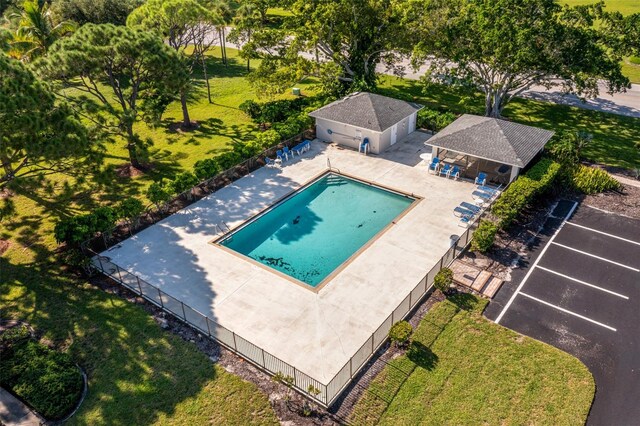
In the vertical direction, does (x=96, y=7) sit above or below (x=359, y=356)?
above

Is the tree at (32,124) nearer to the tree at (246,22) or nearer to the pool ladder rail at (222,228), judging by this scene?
the pool ladder rail at (222,228)

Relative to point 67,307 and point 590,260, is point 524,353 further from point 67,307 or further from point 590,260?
point 67,307

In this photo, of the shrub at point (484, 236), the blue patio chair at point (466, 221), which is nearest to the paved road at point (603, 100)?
the blue patio chair at point (466, 221)

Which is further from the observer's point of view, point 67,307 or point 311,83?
point 311,83

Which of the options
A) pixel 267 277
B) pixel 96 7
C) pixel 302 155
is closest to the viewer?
pixel 267 277

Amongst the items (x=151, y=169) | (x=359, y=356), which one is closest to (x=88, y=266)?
(x=151, y=169)

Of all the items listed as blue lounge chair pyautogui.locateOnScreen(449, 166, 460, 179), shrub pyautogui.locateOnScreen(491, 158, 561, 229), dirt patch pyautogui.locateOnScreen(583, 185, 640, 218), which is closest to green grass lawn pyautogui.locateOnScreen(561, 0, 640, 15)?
dirt patch pyautogui.locateOnScreen(583, 185, 640, 218)
